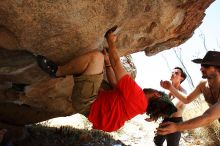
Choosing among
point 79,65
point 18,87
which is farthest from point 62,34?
point 18,87

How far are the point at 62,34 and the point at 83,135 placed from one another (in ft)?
15.5

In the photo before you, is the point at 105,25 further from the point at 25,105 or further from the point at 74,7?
the point at 25,105

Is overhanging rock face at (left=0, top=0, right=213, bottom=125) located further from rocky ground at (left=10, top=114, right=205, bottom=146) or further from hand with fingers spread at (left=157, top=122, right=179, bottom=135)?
hand with fingers spread at (left=157, top=122, right=179, bottom=135)

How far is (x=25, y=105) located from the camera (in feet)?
25.9

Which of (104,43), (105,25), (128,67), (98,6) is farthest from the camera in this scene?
(128,67)

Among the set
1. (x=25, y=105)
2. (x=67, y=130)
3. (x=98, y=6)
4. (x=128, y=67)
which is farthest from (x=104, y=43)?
(x=67, y=130)

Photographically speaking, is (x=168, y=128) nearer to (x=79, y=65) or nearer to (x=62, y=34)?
(x=79, y=65)

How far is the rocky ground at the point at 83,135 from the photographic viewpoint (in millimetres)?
8922

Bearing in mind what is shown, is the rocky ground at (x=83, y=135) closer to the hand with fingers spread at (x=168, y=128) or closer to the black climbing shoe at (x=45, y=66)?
the black climbing shoe at (x=45, y=66)

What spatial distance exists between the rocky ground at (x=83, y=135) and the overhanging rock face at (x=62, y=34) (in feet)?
2.02

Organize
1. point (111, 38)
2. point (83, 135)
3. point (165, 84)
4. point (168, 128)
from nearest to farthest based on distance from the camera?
point (168, 128), point (111, 38), point (165, 84), point (83, 135)

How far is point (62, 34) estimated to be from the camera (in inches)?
216

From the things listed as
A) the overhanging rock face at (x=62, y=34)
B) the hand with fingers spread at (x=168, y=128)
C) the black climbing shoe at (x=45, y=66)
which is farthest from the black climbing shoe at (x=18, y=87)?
the hand with fingers spread at (x=168, y=128)

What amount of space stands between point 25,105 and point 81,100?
2.60 meters
